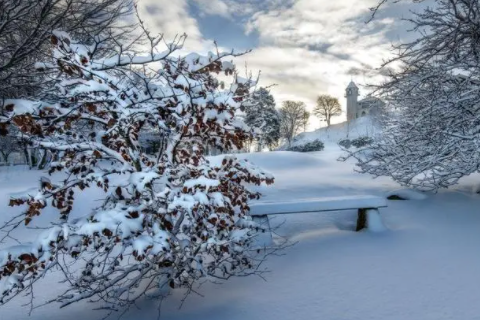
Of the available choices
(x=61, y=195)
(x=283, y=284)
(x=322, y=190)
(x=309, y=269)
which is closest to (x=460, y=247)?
(x=309, y=269)

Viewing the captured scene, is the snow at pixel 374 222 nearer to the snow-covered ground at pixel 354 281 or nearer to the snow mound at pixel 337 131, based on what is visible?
the snow-covered ground at pixel 354 281

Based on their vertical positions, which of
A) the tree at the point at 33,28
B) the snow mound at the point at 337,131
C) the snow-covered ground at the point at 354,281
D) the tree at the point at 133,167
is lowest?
the snow-covered ground at the point at 354,281

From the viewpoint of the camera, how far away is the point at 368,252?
389 centimetres

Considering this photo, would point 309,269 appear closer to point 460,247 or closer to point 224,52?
point 460,247

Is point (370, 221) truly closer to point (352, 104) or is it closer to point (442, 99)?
point (442, 99)

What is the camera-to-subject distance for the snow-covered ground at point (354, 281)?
2818 mm

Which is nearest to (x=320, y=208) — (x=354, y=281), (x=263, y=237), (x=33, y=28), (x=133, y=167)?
(x=263, y=237)

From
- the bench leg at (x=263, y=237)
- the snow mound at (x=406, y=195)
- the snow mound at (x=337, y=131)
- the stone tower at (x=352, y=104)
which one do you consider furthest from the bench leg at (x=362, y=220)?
the stone tower at (x=352, y=104)

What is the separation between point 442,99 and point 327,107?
2306 inches

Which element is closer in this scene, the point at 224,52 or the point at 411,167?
the point at 224,52

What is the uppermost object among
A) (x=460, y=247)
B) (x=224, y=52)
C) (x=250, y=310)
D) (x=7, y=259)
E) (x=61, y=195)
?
(x=224, y=52)

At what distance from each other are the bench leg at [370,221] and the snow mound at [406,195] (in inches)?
68.6

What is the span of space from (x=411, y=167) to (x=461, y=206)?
985mm

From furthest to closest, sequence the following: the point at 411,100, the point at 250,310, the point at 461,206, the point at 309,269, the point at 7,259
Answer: the point at 411,100 → the point at 461,206 → the point at 309,269 → the point at 250,310 → the point at 7,259
